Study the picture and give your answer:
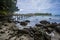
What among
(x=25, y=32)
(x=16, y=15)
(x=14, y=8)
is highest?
(x=25, y=32)

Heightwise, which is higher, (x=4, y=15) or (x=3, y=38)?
(x=3, y=38)

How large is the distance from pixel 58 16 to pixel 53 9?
1.50 meters

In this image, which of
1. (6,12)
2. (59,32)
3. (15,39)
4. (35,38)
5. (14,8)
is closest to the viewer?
(15,39)

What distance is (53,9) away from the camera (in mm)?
19516

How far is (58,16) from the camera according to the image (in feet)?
66.3

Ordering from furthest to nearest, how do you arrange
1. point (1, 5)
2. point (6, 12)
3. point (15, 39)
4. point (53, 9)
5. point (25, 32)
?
point (6, 12)
point (1, 5)
point (53, 9)
point (25, 32)
point (15, 39)

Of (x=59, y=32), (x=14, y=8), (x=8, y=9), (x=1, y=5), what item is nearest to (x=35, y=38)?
(x=59, y=32)

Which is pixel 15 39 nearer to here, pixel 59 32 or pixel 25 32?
pixel 25 32

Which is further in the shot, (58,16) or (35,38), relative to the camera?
(58,16)

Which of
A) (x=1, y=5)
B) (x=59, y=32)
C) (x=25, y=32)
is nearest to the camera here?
(x=25, y=32)

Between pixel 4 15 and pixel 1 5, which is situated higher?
pixel 1 5

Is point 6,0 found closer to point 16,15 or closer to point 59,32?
point 16,15

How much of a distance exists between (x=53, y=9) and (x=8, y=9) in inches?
365

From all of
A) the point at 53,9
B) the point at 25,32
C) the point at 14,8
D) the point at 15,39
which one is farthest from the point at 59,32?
→ the point at 14,8
